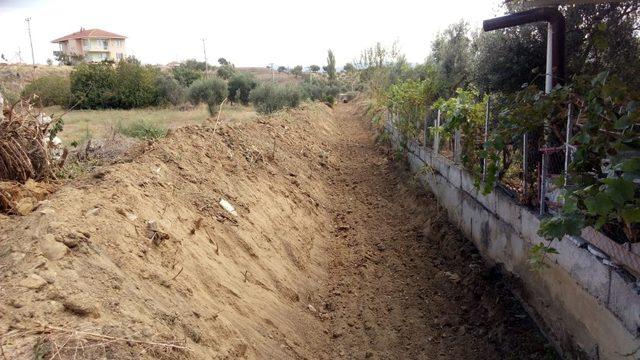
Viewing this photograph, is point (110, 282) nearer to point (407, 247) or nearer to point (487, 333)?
point (487, 333)

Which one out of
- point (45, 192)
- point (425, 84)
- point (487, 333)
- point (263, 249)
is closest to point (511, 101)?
point (487, 333)

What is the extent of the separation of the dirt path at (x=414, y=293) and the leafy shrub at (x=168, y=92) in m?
26.4

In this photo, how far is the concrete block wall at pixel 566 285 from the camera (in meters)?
3.39

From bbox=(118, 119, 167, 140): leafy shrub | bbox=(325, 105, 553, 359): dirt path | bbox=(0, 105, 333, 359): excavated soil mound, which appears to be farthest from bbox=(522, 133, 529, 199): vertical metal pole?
bbox=(118, 119, 167, 140): leafy shrub

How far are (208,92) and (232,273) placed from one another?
25.2 metres

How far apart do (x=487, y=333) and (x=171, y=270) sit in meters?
3.18

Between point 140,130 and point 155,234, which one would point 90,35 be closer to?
point 140,130

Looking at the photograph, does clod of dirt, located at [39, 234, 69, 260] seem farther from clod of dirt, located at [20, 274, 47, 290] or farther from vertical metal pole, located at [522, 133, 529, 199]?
vertical metal pole, located at [522, 133, 529, 199]

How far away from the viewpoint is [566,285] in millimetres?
4211

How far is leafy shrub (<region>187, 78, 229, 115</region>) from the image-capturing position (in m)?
28.5

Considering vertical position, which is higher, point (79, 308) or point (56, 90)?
point (56, 90)

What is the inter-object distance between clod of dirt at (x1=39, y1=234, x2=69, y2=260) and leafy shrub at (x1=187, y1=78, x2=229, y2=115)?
2477cm

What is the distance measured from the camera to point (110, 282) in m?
3.54

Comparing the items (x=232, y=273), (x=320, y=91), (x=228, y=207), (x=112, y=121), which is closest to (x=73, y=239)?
(x=232, y=273)
